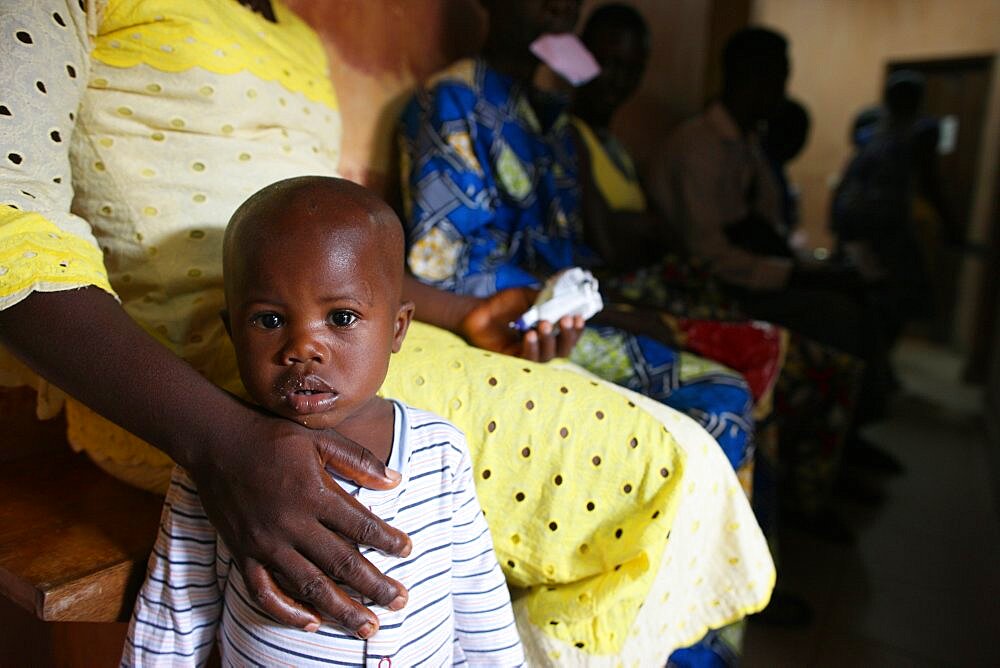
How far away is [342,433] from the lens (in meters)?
0.70

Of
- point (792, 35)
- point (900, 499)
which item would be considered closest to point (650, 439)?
point (900, 499)

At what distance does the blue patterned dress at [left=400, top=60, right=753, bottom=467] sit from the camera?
1.20 m

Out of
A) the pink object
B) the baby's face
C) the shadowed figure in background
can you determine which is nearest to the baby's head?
the baby's face

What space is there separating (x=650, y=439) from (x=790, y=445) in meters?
1.22

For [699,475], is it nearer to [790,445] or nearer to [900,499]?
[790,445]

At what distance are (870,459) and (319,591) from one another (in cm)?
240

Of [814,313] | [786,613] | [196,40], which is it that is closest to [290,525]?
[196,40]

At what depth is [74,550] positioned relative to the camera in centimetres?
72

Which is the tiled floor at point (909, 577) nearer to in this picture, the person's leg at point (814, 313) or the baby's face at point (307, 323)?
the person's leg at point (814, 313)

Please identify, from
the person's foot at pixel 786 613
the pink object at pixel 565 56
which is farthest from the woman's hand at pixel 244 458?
the person's foot at pixel 786 613

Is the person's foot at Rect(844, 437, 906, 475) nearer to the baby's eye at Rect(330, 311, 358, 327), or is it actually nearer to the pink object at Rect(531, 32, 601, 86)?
the pink object at Rect(531, 32, 601, 86)

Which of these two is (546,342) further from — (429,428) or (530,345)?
(429,428)

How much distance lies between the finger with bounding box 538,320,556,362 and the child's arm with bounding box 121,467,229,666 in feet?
1.64

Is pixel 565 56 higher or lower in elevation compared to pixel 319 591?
higher
